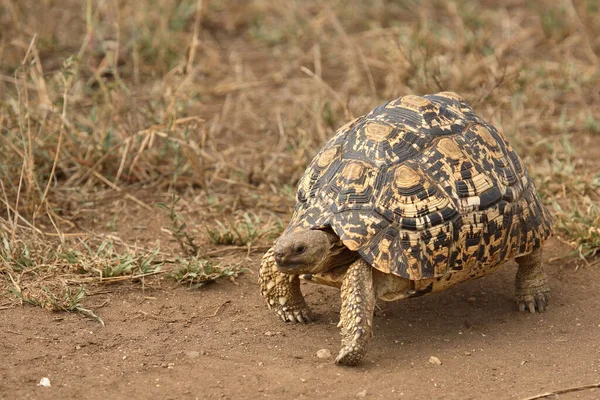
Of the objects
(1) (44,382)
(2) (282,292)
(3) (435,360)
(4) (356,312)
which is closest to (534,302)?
(3) (435,360)

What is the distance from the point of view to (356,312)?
12.8 ft

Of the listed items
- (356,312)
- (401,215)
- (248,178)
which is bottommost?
(248,178)

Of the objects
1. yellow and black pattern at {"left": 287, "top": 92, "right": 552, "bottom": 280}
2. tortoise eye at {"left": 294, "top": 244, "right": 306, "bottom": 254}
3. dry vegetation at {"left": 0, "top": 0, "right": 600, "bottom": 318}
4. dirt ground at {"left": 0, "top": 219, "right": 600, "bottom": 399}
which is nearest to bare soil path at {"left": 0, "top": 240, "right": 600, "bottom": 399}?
dirt ground at {"left": 0, "top": 219, "right": 600, "bottom": 399}

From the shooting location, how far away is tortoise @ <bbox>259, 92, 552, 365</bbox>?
13.0 feet

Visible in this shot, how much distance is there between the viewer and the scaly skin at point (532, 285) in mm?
4578

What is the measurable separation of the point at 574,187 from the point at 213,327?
2.67 metres

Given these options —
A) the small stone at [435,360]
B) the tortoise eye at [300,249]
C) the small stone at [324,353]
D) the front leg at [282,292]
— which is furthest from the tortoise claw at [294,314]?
the small stone at [435,360]

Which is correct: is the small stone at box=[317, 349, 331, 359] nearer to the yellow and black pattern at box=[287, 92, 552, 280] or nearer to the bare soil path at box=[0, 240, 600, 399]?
the bare soil path at box=[0, 240, 600, 399]

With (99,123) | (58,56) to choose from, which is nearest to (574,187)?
(99,123)

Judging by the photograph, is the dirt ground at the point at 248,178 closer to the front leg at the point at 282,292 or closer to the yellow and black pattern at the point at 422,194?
the front leg at the point at 282,292

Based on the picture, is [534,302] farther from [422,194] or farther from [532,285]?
[422,194]

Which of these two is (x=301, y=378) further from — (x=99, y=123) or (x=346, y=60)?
(x=346, y=60)

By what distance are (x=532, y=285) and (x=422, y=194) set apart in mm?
936

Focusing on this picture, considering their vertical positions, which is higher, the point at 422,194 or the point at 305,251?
the point at 422,194
